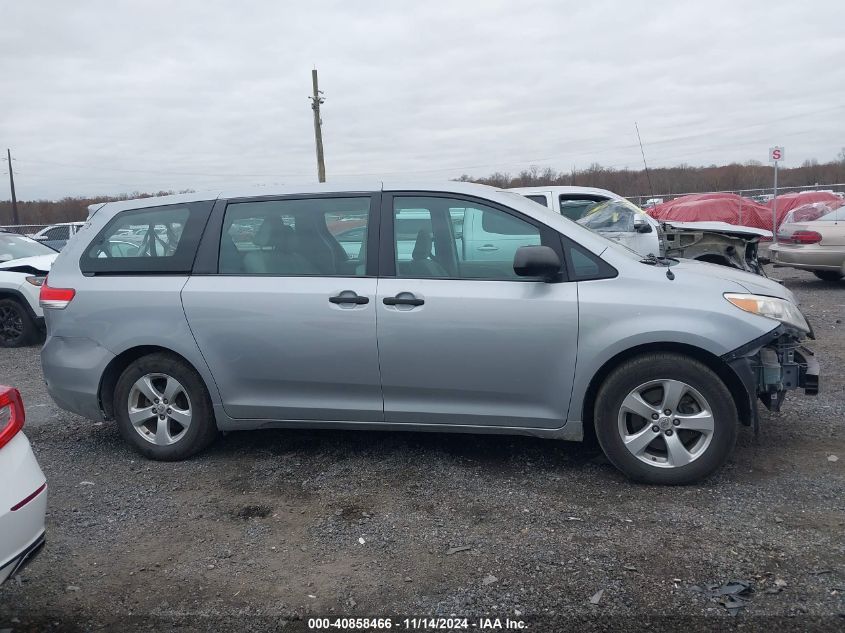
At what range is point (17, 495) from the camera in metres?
2.86

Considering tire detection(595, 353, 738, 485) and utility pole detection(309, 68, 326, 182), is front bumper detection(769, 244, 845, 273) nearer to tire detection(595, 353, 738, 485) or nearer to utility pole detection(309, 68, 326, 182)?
tire detection(595, 353, 738, 485)

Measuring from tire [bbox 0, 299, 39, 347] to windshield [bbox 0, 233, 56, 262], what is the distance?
3.14ft

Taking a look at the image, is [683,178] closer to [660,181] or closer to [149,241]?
[660,181]

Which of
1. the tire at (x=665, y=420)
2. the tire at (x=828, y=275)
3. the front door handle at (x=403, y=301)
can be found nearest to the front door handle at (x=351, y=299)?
the front door handle at (x=403, y=301)

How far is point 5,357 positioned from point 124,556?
6.98 meters

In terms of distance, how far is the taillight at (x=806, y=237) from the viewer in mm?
12073

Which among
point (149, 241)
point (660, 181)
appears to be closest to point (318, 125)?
point (660, 181)

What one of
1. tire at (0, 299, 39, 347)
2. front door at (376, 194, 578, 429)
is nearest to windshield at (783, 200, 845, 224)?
front door at (376, 194, 578, 429)

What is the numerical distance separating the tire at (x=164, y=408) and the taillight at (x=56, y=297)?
616mm

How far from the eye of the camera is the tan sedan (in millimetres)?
11961

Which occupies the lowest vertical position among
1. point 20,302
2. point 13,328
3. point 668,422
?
point 13,328

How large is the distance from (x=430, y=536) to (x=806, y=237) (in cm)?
1055

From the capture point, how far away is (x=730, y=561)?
11.3 feet

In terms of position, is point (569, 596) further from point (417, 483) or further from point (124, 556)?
point (124, 556)
